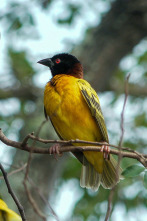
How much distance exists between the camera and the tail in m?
4.33

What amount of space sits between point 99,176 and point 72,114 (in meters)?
0.75

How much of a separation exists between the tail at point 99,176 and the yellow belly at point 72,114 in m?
0.06

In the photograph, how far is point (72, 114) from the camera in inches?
167

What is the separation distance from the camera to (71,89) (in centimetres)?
433

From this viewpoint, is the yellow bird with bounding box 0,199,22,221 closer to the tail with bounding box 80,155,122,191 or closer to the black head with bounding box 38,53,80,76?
the tail with bounding box 80,155,122,191

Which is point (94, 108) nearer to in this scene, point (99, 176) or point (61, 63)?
point (99, 176)

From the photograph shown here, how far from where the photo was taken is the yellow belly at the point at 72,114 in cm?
425

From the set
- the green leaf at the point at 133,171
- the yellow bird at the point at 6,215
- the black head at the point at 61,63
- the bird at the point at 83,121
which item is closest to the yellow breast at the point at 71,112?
the bird at the point at 83,121

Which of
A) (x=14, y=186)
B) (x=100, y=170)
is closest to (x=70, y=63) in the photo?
(x=100, y=170)

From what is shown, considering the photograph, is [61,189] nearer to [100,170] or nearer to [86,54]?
[86,54]

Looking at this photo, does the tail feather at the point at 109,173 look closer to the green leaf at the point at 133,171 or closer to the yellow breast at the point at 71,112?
the yellow breast at the point at 71,112

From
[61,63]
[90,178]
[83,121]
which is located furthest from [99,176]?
[61,63]

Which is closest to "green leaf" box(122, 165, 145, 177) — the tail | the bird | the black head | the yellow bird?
the yellow bird

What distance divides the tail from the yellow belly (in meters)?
0.06
